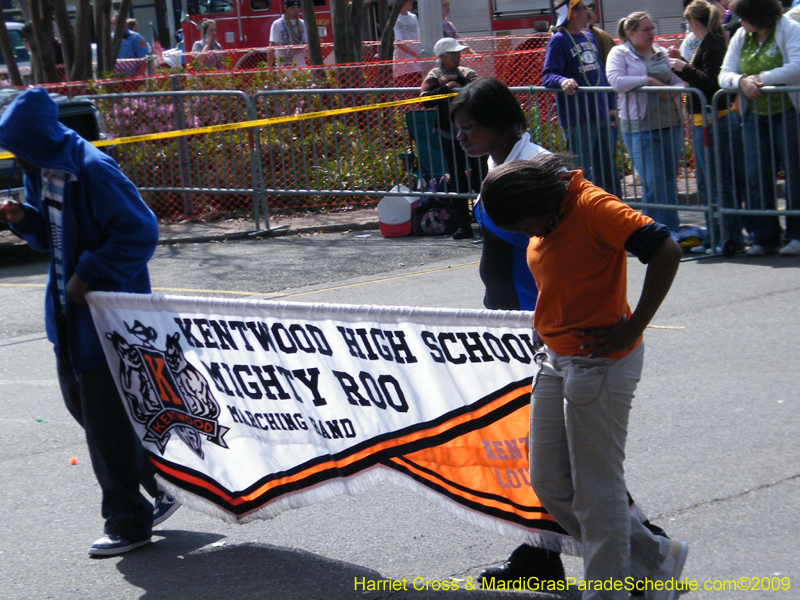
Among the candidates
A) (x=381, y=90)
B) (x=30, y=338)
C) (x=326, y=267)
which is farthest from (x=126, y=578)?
(x=381, y=90)

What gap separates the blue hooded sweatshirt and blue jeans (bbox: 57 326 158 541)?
0.27 feet

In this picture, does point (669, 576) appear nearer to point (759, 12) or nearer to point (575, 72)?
point (759, 12)

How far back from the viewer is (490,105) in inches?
141

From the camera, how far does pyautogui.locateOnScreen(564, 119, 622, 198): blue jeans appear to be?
9.73m

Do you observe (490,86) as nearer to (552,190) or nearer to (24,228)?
(552,190)

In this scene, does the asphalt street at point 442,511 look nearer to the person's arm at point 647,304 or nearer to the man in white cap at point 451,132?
the person's arm at point 647,304

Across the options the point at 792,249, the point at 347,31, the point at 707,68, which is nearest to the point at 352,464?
the point at 792,249

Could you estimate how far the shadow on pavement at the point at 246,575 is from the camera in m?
3.68

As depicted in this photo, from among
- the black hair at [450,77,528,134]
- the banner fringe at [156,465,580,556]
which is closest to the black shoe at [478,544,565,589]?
the banner fringe at [156,465,580,556]

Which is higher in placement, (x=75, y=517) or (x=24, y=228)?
(x=24, y=228)

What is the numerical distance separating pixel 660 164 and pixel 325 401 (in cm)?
654

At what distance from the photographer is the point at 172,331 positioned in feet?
13.1

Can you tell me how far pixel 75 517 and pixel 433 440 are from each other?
1.95m

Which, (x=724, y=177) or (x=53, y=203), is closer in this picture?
(x=53, y=203)
